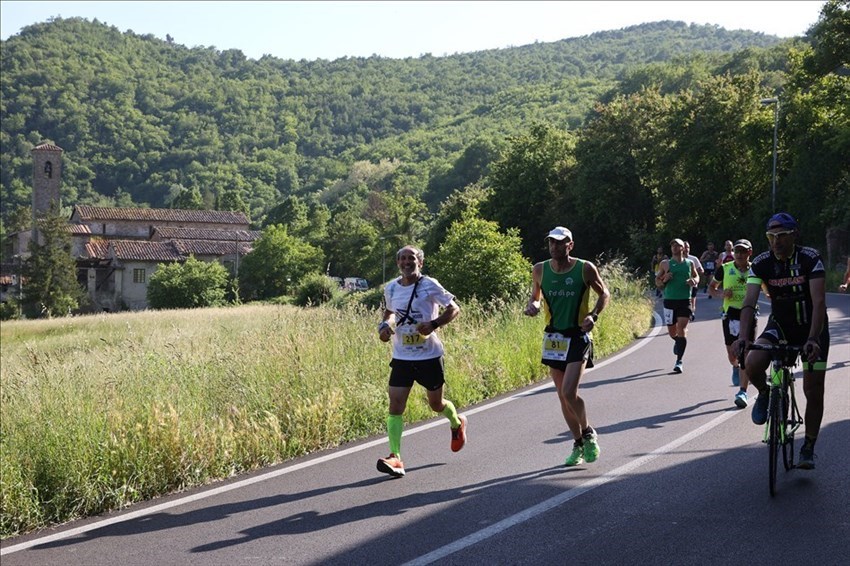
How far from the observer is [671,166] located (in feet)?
196

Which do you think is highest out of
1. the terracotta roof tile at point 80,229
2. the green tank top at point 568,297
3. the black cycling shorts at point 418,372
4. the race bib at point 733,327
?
the green tank top at point 568,297

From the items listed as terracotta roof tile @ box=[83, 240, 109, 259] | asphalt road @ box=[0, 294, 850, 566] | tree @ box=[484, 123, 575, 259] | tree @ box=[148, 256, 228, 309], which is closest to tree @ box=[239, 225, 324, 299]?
tree @ box=[148, 256, 228, 309]

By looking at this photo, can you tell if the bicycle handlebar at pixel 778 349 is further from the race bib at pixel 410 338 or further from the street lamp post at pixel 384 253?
the street lamp post at pixel 384 253

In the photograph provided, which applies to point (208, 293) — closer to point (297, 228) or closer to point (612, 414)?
point (297, 228)

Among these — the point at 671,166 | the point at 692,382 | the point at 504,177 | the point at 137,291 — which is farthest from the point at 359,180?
the point at 692,382

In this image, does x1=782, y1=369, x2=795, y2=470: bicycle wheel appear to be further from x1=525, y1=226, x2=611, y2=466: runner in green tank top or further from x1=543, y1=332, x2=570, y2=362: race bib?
x1=543, y1=332, x2=570, y2=362: race bib

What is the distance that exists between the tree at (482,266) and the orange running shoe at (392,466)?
25.5 m

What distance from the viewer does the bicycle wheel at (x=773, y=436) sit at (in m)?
6.93

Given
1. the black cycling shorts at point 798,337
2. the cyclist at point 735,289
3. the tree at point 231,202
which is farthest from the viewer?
the tree at point 231,202

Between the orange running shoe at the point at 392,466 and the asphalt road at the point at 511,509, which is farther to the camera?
the orange running shoe at the point at 392,466

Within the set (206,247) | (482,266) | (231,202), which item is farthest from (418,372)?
(231,202)

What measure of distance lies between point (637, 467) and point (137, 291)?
10253 cm

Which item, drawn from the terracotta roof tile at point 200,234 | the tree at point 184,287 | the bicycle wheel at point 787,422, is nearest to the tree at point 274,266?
the tree at point 184,287

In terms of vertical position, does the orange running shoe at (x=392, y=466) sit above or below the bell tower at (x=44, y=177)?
below
